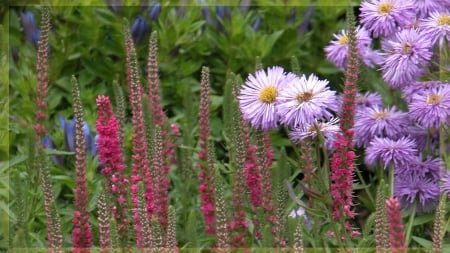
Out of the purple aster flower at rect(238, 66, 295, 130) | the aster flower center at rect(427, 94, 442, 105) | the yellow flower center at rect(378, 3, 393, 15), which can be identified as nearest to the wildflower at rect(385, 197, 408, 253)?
the purple aster flower at rect(238, 66, 295, 130)

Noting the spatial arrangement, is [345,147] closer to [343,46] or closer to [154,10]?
[343,46]

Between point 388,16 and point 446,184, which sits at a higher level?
point 388,16

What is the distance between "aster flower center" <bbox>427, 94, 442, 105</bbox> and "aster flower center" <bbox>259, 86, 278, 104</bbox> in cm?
78

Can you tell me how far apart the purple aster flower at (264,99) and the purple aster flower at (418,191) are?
87 centimetres

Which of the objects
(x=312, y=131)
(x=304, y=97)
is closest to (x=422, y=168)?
(x=312, y=131)

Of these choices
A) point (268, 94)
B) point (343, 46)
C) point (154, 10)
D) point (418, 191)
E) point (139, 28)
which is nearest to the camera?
point (268, 94)

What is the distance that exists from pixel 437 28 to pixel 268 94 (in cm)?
80

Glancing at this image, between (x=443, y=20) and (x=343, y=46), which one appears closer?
(x=443, y=20)

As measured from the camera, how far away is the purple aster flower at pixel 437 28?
2.84m

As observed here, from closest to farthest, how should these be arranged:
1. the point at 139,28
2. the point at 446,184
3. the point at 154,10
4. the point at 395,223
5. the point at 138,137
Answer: the point at 395,223
the point at 138,137
the point at 446,184
the point at 139,28
the point at 154,10

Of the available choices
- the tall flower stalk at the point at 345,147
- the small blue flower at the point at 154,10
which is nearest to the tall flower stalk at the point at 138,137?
the tall flower stalk at the point at 345,147

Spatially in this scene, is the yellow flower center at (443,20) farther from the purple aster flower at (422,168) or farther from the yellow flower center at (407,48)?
the purple aster flower at (422,168)

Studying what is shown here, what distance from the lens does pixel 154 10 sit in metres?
4.06

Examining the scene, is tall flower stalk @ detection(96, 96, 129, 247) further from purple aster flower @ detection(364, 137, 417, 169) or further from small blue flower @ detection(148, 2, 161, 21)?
small blue flower @ detection(148, 2, 161, 21)
